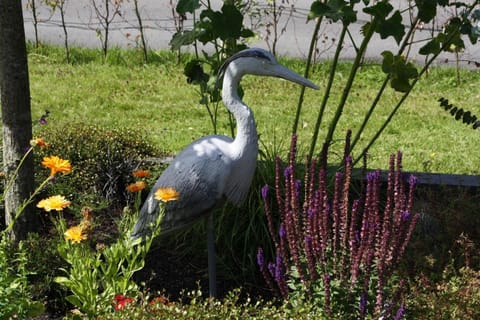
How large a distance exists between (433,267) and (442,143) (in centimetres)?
274

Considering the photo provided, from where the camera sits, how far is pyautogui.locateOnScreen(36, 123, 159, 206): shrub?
4777 mm

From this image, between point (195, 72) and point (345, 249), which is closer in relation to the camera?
point (345, 249)

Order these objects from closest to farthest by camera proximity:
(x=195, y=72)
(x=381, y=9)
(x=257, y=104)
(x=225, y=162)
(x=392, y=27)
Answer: (x=225, y=162) → (x=381, y=9) → (x=392, y=27) → (x=195, y=72) → (x=257, y=104)

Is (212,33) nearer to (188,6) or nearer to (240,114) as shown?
(188,6)

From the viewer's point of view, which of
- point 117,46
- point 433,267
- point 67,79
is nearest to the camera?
point 433,267

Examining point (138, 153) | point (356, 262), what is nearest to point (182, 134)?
point (138, 153)

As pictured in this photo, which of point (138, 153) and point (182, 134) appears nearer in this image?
point (138, 153)

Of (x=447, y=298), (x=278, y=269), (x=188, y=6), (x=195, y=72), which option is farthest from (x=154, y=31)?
(x=447, y=298)

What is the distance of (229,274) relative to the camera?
166 inches

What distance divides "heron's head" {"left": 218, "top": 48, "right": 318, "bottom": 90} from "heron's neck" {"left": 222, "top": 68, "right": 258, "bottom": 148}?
0.03m

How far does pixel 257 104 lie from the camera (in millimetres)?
7305

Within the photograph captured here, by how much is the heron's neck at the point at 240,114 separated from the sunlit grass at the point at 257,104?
214 cm

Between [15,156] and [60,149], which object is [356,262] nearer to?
[15,156]

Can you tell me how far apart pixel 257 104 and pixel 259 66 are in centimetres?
370
